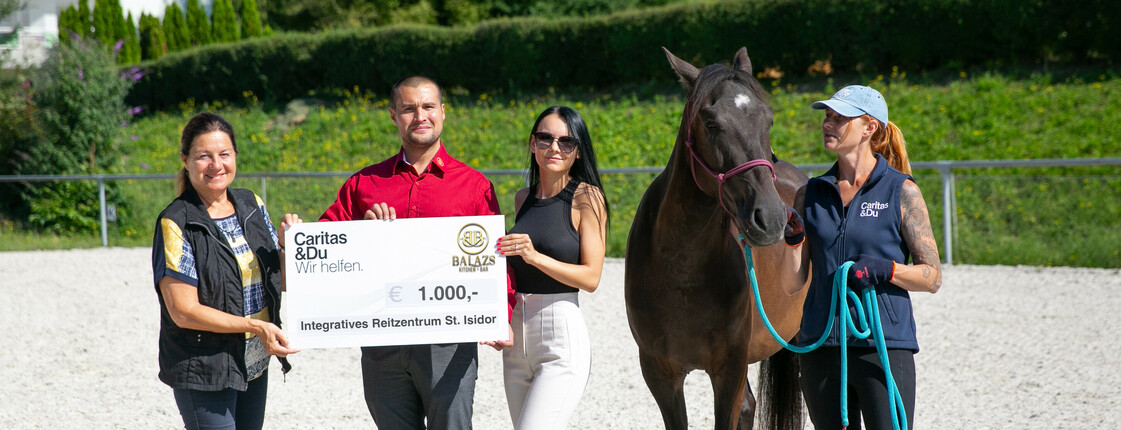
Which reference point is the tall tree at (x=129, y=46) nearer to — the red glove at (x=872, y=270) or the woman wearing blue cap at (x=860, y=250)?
the woman wearing blue cap at (x=860, y=250)

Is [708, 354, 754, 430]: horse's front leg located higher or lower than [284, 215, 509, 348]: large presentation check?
lower

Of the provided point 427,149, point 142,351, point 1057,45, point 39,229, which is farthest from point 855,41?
point 39,229

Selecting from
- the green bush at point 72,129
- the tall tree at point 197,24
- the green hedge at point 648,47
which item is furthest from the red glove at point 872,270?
the tall tree at point 197,24

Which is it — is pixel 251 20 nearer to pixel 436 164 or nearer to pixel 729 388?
pixel 436 164

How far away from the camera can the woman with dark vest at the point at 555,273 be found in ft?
9.14

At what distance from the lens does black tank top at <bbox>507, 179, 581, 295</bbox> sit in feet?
9.48

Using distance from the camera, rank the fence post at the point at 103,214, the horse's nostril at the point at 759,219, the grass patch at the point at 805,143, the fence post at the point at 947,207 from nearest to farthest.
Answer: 1. the horse's nostril at the point at 759,219
2. the grass patch at the point at 805,143
3. the fence post at the point at 947,207
4. the fence post at the point at 103,214

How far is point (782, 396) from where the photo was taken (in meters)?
4.05

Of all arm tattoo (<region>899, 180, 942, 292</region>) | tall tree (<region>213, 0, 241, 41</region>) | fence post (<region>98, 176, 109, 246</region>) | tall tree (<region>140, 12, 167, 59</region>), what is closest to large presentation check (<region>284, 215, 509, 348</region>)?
arm tattoo (<region>899, 180, 942, 292</region>)

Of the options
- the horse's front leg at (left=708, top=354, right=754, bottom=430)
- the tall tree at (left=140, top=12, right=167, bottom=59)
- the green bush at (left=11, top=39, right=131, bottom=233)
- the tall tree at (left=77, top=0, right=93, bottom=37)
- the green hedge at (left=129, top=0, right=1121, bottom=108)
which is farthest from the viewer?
the tall tree at (left=77, top=0, right=93, bottom=37)

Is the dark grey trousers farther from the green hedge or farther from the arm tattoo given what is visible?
the green hedge

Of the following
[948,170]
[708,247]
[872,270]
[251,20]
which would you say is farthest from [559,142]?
[251,20]

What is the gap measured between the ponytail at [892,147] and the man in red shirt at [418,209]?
1.37 meters

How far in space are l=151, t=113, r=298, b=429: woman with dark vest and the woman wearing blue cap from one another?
5.78ft
